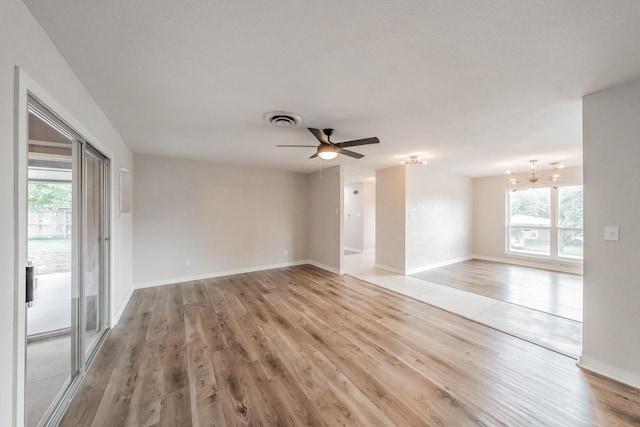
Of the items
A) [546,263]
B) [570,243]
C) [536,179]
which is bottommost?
[546,263]

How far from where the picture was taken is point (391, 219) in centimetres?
538

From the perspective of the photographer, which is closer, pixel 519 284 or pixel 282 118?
pixel 282 118

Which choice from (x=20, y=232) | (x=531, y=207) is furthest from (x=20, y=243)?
(x=531, y=207)

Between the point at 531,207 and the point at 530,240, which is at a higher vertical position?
the point at 531,207

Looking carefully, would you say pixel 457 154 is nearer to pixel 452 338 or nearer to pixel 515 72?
pixel 515 72

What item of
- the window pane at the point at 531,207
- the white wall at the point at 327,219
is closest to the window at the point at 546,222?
the window pane at the point at 531,207

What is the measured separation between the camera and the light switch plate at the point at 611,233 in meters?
1.94

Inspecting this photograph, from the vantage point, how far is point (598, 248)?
203 centimetres

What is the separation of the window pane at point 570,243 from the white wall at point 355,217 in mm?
5025

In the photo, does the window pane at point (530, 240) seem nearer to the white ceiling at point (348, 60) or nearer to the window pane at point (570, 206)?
the window pane at point (570, 206)

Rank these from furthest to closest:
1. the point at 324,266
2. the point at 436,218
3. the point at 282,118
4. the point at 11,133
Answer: the point at 436,218 < the point at 324,266 < the point at 282,118 < the point at 11,133

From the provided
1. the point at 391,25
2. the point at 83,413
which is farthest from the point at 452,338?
the point at 83,413

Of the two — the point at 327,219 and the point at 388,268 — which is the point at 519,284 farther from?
the point at 327,219

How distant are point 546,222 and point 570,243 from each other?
0.63 metres
